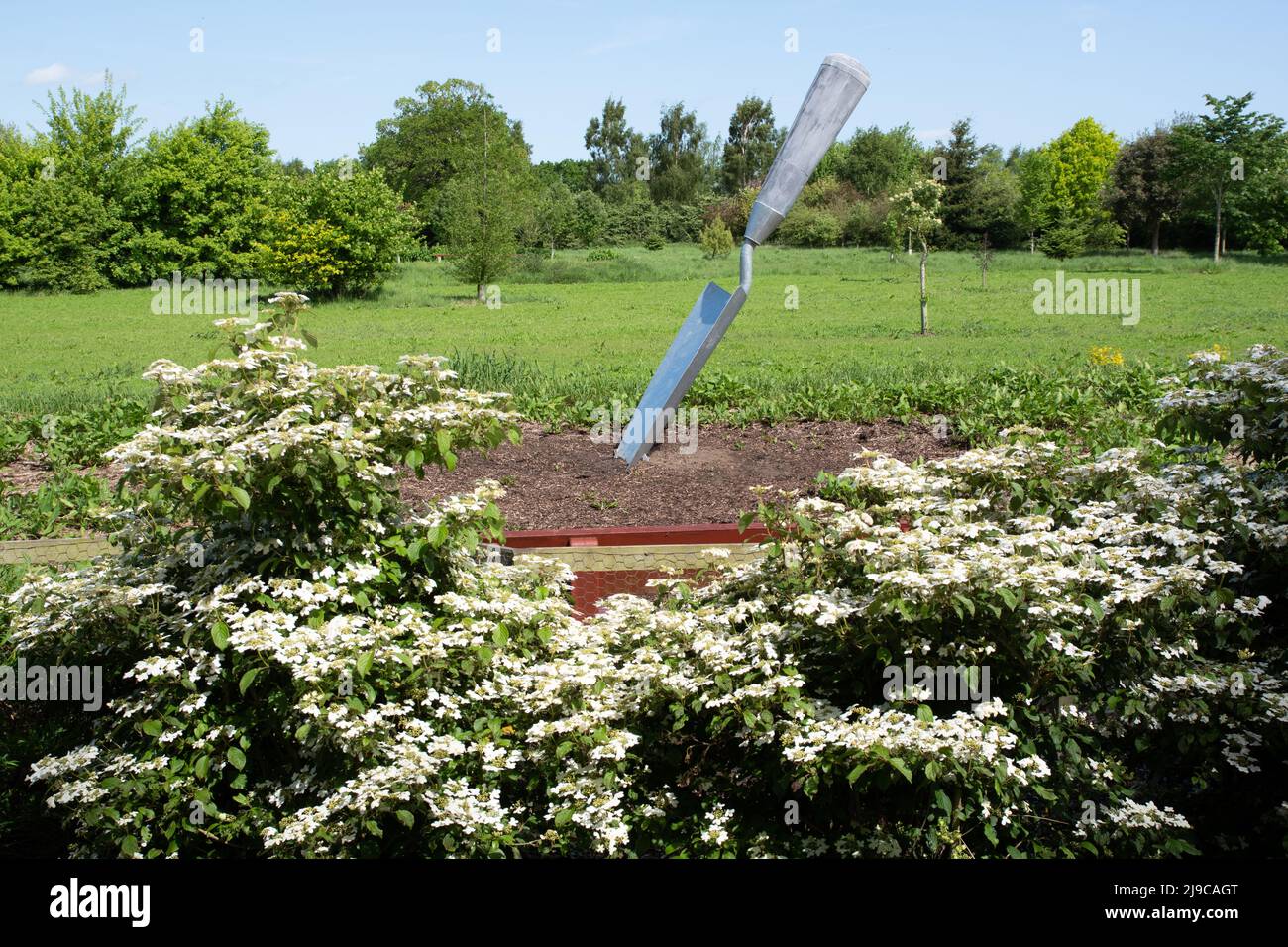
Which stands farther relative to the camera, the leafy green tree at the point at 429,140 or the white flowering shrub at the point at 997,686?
the leafy green tree at the point at 429,140

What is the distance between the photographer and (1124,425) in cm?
748

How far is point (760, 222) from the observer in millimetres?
6961

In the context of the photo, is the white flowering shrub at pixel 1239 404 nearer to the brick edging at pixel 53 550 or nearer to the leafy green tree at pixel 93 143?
the brick edging at pixel 53 550

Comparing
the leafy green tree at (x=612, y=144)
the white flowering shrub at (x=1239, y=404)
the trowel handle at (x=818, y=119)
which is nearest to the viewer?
the white flowering shrub at (x=1239, y=404)

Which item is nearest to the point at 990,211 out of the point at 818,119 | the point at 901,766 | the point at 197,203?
the point at 197,203

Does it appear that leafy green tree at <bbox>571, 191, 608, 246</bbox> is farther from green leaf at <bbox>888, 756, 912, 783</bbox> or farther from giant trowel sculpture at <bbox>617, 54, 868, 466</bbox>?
green leaf at <bbox>888, 756, 912, 783</bbox>

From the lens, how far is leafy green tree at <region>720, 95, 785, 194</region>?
57.3 m

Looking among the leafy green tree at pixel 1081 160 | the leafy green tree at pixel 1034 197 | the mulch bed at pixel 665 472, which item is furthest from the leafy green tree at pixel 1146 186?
the mulch bed at pixel 665 472

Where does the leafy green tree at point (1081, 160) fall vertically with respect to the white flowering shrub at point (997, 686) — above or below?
above

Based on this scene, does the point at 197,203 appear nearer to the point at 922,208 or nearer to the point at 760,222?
the point at 922,208

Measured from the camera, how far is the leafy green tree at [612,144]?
2537 inches

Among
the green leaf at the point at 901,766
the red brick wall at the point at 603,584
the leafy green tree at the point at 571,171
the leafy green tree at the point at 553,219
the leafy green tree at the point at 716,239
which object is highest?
the leafy green tree at the point at 571,171

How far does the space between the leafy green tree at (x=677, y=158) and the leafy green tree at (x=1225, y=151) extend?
77.9 ft

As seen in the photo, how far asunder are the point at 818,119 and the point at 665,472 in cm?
248
